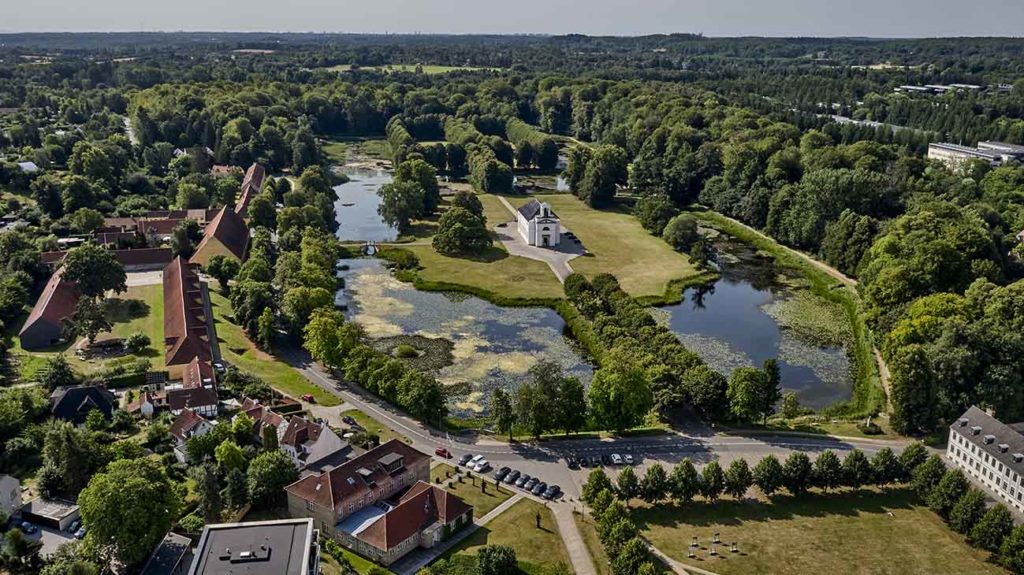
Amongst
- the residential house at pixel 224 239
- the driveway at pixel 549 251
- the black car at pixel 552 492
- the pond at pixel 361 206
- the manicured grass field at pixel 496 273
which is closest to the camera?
the black car at pixel 552 492

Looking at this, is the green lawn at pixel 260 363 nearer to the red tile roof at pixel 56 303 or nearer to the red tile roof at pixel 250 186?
the red tile roof at pixel 56 303

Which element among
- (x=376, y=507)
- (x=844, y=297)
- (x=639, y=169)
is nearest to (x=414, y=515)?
(x=376, y=507)

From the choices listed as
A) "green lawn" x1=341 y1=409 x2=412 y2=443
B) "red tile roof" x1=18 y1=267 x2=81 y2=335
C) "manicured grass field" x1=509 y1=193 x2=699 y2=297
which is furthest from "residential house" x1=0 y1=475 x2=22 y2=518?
"manicured grass field" x1=509 y1=193 x2=699 y2=297

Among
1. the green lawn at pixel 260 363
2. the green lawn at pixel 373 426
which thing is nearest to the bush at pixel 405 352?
the green lawn at pixel 260 363

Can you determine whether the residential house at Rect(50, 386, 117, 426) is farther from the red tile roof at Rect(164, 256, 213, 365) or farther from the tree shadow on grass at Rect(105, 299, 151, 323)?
the tree shadow on grass at Rect(105, 299, 151, 323)

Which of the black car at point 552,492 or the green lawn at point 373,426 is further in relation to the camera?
the green lawn at point 373,426

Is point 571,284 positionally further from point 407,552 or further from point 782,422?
point 407,552
